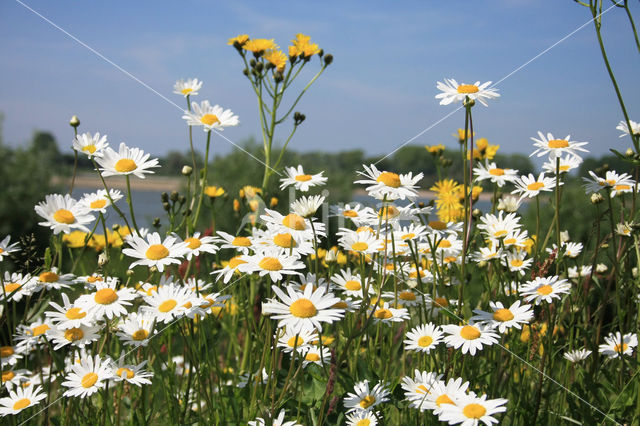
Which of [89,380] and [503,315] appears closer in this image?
[89,380]

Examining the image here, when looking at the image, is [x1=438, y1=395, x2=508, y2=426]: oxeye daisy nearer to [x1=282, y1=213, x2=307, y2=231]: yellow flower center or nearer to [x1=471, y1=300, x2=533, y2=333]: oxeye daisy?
[x1=471, y1=300, x2=533, y2=333]: oxeye daisy

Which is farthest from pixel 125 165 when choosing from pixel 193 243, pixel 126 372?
pixel 126 372

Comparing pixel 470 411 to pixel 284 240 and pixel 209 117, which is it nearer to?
pixel 284 240

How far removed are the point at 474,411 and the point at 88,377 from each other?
33.7 inches

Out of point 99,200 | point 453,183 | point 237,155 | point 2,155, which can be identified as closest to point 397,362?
point 453,183

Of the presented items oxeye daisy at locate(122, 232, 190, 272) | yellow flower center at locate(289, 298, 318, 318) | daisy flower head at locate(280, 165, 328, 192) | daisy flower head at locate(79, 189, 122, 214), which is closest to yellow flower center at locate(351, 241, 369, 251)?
daisy flower head at locate(280, 165, 328, 192)

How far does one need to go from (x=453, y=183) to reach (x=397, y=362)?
890 mm

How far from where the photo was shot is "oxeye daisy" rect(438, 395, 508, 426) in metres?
0.94

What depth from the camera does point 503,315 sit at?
4.24 feet

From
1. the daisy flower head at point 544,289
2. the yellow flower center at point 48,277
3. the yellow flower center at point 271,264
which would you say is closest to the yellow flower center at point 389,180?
the yellow flower center at point 271,264

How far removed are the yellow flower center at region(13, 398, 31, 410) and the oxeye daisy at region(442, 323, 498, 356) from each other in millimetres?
1054

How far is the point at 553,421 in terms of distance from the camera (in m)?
1.46

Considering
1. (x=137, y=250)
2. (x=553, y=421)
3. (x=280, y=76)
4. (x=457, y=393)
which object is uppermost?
(x=280, y=76)

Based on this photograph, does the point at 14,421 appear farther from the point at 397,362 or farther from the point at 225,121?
the point at 397,362
